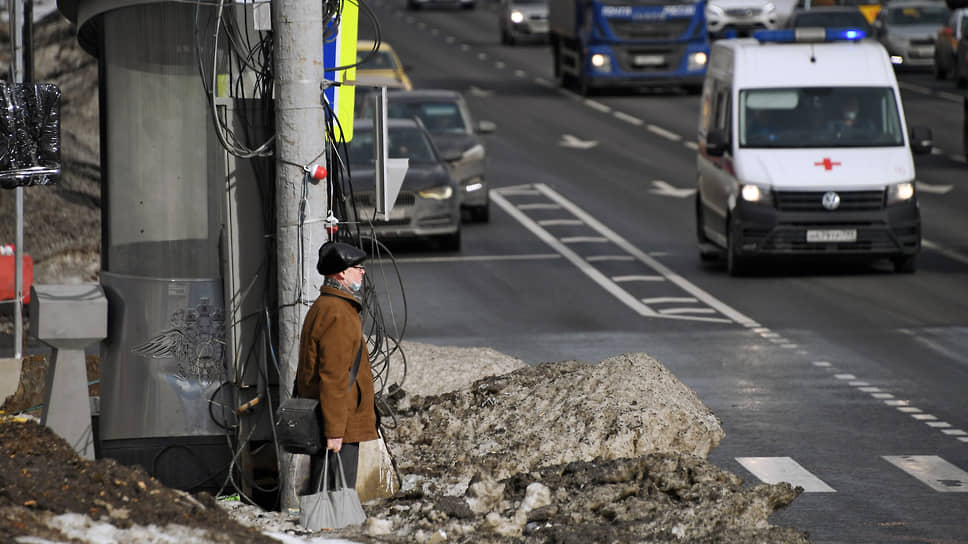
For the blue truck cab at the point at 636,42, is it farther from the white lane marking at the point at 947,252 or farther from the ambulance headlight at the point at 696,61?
the white lane marking at the point at 947,252

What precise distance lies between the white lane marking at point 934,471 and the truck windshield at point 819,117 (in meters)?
9.94

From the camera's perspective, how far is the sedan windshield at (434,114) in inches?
1078

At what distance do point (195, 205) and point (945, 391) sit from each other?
6.54m

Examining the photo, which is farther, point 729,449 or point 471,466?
point 729,449

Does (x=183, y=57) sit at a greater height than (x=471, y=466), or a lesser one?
greater

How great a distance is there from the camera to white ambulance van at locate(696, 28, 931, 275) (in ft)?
68.5

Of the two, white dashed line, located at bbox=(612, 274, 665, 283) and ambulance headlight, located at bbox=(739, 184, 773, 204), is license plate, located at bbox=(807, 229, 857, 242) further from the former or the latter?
white dashed line, located at bbox=(612, 274, 665, 283)

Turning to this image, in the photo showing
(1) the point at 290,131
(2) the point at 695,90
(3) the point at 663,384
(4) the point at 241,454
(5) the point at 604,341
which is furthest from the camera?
(2) the point at 695,90

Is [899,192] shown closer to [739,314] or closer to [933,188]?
[739,314]

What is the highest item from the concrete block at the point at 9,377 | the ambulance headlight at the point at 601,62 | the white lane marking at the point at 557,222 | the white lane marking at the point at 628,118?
the ambulance headlight at the point at 601,62

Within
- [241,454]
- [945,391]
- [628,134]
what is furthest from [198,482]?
[628,134]

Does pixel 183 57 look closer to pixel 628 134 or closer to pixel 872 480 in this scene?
pixel 872 480

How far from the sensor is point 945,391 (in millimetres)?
14414

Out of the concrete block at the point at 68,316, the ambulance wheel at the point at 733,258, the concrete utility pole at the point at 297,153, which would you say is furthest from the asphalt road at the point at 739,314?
the concrete block at the point at 68,316
